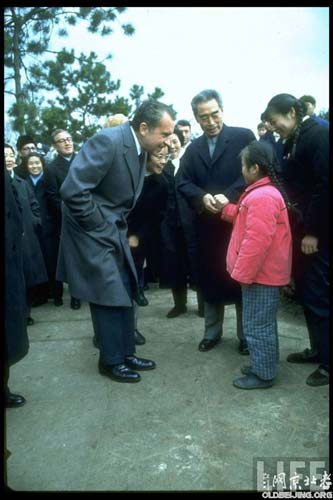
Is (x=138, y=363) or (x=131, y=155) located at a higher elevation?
(x=131, y=155)

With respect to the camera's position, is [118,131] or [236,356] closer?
[118,131]

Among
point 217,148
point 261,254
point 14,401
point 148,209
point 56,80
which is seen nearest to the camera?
point 261,254

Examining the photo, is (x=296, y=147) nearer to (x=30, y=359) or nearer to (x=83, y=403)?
(x=83, y=403)

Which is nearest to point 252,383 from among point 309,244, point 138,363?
point 138,363

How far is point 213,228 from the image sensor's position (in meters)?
3.36

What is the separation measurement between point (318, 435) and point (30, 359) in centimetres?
209

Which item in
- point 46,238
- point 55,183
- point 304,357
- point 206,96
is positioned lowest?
point 304,357

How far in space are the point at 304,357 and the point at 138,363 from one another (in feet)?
3.79

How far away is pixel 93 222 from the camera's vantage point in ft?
9.13

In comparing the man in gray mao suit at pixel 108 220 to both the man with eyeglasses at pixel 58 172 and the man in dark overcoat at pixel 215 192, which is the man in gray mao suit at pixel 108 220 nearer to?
the man in dark overcoat at pixel 215 192

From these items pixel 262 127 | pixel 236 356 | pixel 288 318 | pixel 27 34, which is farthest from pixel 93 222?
pixel 27 34

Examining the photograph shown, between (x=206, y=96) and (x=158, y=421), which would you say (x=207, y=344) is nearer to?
(x=158, y=421)

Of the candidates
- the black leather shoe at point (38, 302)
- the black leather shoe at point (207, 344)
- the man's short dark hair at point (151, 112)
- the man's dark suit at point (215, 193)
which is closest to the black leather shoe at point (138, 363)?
the black leather shoe at point (207, 344)

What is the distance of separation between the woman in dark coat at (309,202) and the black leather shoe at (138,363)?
103cm
